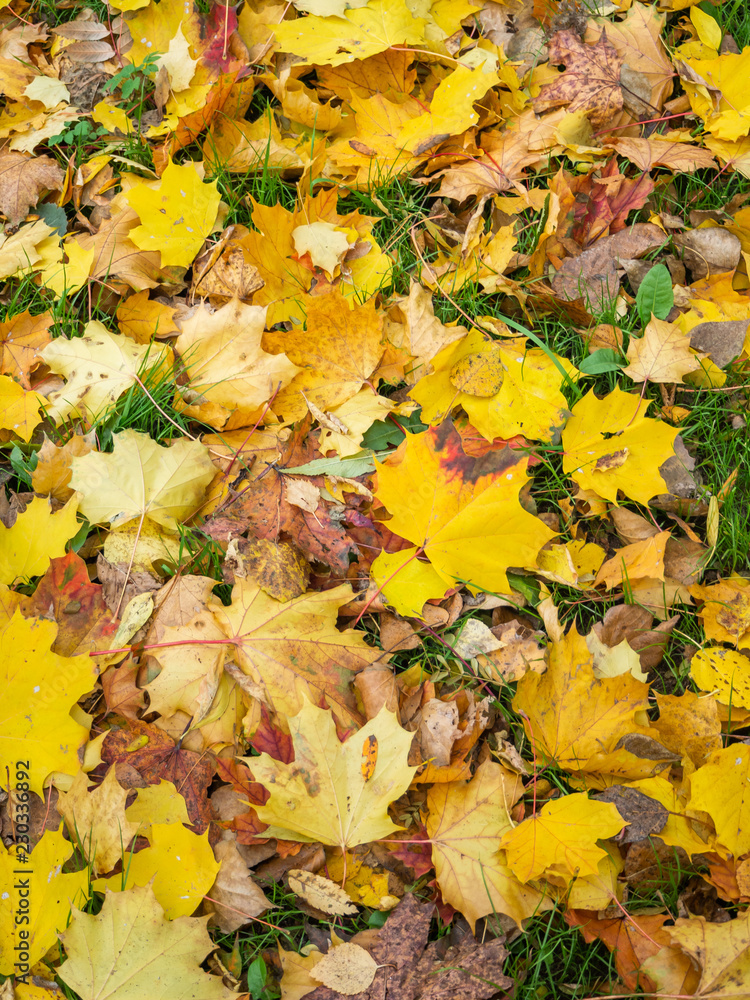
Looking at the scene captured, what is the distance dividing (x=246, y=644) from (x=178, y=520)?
394mm

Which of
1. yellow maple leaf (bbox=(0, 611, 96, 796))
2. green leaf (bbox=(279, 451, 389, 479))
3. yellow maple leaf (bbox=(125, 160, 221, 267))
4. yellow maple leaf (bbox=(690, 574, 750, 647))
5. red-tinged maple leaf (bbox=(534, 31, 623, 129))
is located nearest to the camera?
yellow maple leaf (bbox=(0, 611, 96, 796))

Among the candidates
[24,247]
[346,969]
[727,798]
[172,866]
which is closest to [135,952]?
[172,866]

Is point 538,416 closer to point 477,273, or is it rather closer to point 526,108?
point 477,273

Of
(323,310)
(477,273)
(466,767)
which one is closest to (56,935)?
(466,767)

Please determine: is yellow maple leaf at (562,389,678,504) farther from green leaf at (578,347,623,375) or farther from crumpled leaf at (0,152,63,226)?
crumpled leaf at (0,152,63,226)

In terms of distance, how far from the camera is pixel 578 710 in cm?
148

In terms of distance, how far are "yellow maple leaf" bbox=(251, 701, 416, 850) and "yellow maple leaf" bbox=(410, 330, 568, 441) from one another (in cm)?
78

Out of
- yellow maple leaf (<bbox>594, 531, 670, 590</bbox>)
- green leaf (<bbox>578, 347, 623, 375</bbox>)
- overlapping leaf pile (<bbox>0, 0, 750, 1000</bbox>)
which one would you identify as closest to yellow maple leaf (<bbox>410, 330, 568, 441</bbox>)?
overlapping leaf pile (<bbox>0, 0, 750, 1000</bbox>)

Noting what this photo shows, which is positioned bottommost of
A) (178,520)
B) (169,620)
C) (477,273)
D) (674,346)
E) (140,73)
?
(169,620)

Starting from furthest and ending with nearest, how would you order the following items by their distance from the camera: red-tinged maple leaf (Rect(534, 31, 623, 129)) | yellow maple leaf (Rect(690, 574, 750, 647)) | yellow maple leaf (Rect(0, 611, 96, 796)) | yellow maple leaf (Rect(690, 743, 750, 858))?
red-tinged maple leaf (Rect(534, 31, 623, 129))
yellow maple leaf (Rect(690, 574, 750, 647))
yellow maple leaf (Rect(0, 611, 96, 796))
yellow maple leaf (Rect(690, 743, 750, 858))

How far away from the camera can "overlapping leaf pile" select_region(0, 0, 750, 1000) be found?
1370 mm

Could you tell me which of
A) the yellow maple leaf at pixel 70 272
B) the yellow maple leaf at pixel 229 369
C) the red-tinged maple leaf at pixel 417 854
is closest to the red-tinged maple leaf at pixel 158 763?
the red-tinged maple leaf at pixel 417 854

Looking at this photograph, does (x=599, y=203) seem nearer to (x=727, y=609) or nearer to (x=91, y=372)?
(x=727, y=609)

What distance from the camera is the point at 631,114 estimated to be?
2.10 m
